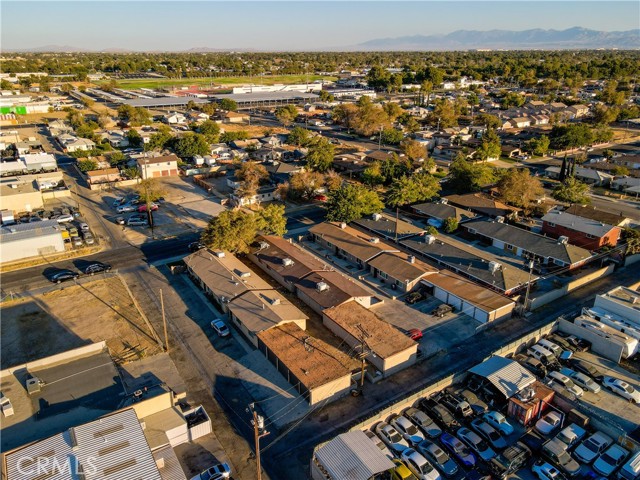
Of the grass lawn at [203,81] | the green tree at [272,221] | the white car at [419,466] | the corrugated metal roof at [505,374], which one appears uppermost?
the grass lawn at [203,81]

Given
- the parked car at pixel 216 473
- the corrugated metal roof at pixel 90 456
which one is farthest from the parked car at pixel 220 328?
the corrugated metal roof at pixel 90 456

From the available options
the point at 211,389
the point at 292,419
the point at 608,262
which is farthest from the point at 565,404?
the point at 608,262

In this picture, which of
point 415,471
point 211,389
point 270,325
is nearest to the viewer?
point 415,471

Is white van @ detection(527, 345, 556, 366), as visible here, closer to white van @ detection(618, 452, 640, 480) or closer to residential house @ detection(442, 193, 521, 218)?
white van @ detection(618, 452, 640, 480)

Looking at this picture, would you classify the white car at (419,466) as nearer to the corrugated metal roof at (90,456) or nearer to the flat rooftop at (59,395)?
the corrugated metal roof at (90,456)

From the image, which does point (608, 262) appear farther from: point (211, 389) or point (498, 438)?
point (211, 389)

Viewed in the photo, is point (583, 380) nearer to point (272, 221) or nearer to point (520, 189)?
point (272, 221)
